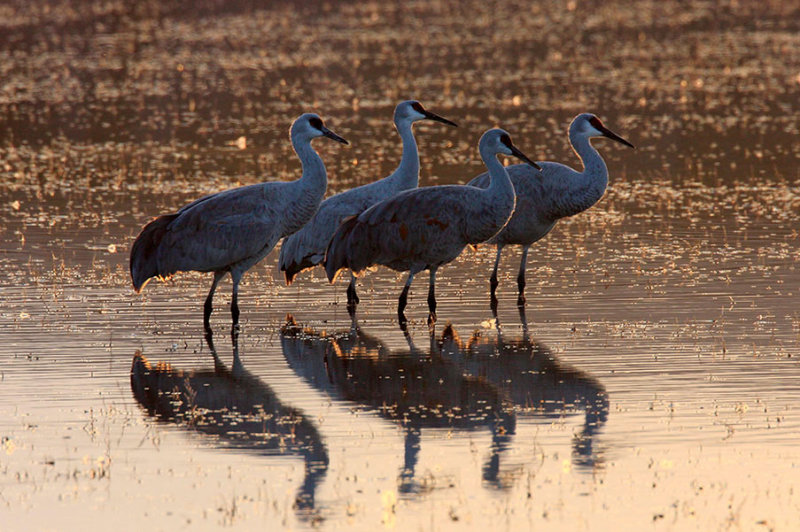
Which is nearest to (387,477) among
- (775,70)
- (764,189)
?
(764,189)

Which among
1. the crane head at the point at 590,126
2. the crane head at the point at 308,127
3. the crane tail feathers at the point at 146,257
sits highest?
the crane head at the point at 590,126

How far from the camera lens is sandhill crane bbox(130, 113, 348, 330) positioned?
1250 cm

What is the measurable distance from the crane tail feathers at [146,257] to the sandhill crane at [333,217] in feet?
5.02

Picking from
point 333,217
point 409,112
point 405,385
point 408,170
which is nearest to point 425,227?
point 333,217

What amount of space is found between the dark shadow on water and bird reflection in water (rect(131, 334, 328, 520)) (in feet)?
1.54

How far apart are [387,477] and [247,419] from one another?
4.99 feet

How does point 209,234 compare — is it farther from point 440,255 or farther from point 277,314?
point 440,255

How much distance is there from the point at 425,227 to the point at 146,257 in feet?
7.38

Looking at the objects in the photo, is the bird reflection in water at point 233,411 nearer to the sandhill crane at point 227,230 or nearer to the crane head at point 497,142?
the sandhill crane at point 227,230

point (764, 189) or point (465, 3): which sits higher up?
point (465, 3)

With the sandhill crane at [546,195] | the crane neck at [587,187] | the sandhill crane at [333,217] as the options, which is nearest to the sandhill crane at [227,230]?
the sandhill crane at [333,217]

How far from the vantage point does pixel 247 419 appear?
9.67 m

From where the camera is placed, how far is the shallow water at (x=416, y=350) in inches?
322

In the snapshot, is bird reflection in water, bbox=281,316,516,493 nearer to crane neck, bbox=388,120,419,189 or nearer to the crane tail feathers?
the crane tail feathers
